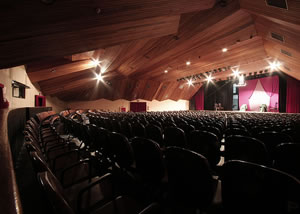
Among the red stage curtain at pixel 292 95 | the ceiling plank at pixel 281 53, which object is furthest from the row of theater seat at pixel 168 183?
the red stage curtain at pixel 292 95

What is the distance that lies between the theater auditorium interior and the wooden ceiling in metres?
0.04

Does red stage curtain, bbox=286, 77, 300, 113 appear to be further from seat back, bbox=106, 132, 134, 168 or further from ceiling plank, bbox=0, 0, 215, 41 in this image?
seat back, bbox=106, 132, 134, 168

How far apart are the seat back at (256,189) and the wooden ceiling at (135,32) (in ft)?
13.0

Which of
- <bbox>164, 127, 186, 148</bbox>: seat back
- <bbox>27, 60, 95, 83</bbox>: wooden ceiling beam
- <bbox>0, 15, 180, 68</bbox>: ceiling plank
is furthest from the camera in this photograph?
<bbox>27, 60, 95, 83</bbox>: wooden ceiling beam

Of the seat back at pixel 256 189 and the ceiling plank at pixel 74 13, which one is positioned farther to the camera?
the ceiling plank at pixel 74 13

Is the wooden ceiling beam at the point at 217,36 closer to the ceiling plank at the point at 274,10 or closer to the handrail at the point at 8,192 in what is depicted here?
the ceiling plank at the point at 274,10

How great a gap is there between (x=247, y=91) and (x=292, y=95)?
14.5ft

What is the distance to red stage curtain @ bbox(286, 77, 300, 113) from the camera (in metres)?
14.2

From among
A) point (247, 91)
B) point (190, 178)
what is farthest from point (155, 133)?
point (247, 91)

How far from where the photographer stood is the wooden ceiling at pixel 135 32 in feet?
11.3

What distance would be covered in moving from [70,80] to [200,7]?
9935 mm

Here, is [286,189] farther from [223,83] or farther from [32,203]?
[223,83]

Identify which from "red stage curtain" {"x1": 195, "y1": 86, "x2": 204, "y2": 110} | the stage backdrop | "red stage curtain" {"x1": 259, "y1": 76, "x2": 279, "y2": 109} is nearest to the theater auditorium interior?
"red stage curtain" {"x1": 259, "y1": 76, "x2": 279, "y2": 109}

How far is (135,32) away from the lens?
542 cm
